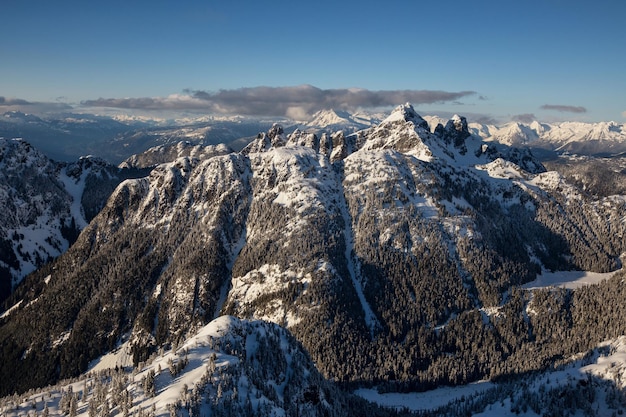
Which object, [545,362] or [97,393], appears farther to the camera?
[545,362]

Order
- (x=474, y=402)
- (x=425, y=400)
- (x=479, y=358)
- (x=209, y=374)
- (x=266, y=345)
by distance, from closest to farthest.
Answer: (x=209, y=374), (x=266, y=345), (x=474, y=402), (x=425, y=400), (x=479, y=358)

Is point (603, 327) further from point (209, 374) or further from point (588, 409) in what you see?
point (209, 374)

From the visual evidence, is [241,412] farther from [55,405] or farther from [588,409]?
[588,409]

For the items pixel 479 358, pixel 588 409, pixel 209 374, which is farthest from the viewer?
pixel 479 358

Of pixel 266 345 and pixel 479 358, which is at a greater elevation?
pixel 266 345

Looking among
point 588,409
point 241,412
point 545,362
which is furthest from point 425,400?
point 241,412

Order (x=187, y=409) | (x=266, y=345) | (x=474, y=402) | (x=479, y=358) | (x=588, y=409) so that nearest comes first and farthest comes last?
(x=187, y=409), (x=588, y=409), (x=266, y=345), (x=474, y=402), (x=479, y=358)

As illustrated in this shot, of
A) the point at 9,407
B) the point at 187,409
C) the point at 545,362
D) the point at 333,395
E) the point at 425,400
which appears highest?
the point at 187,409

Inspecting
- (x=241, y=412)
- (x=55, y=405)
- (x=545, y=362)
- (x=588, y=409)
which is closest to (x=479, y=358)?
(x=545, y=362)

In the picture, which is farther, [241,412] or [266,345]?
[266,345]
